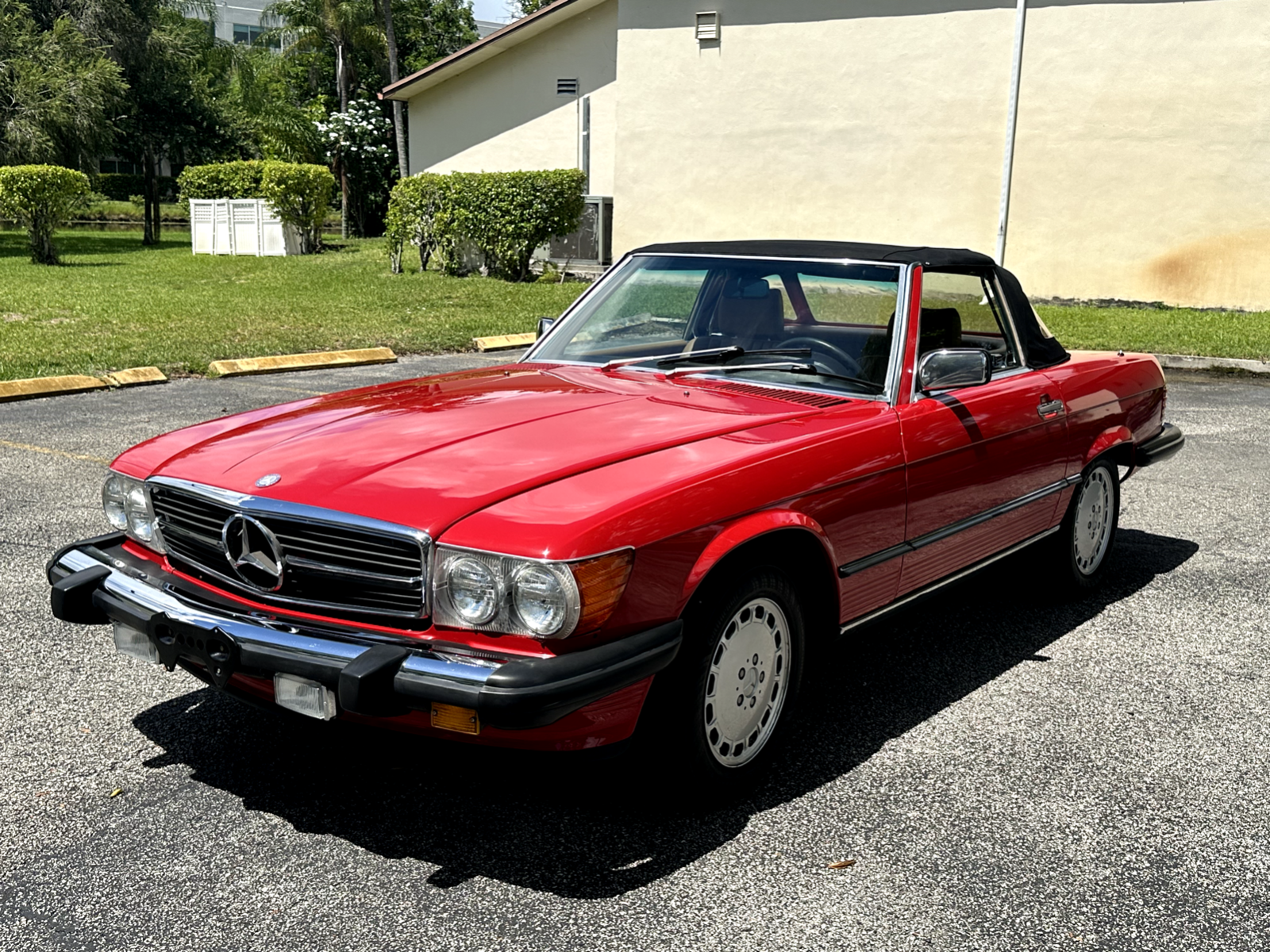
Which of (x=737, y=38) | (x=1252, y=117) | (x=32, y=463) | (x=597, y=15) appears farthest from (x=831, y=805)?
(x=597, y=15)

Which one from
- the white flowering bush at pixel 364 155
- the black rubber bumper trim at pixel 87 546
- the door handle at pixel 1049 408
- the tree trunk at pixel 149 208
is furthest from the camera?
the white flowering bush at pixel 364 155

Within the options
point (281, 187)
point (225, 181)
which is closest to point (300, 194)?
point (281, 187)

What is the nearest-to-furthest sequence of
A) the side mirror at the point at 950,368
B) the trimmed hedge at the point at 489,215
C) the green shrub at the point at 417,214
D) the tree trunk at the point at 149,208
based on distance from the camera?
the side mirror at the point at 950,368, the trimmed hedge at the point at 489,215, the green shrub at the point at 417,214, the tree trunk at the point at 149,208

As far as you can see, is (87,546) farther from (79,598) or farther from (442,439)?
(442,439)

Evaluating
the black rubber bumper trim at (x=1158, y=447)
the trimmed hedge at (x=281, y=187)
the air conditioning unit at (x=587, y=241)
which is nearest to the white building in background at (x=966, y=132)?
the air conditioning unit at (x=587, y=241)

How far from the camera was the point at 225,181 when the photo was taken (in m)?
30.2

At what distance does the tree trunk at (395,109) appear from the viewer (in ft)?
117

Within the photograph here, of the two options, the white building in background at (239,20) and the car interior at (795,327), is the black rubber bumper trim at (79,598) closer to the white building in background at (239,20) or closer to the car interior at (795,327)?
the car interior at (795,327)

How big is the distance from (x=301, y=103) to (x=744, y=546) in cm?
4758

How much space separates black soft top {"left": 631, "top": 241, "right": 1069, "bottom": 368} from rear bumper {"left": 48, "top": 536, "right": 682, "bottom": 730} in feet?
6.78

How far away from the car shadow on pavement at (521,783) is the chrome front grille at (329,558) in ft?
1.22

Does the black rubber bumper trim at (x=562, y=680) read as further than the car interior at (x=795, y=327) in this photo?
No

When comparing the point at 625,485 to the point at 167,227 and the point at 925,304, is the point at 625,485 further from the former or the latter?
the point at 167,227

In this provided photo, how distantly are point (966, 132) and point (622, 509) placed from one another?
63.5 feet
